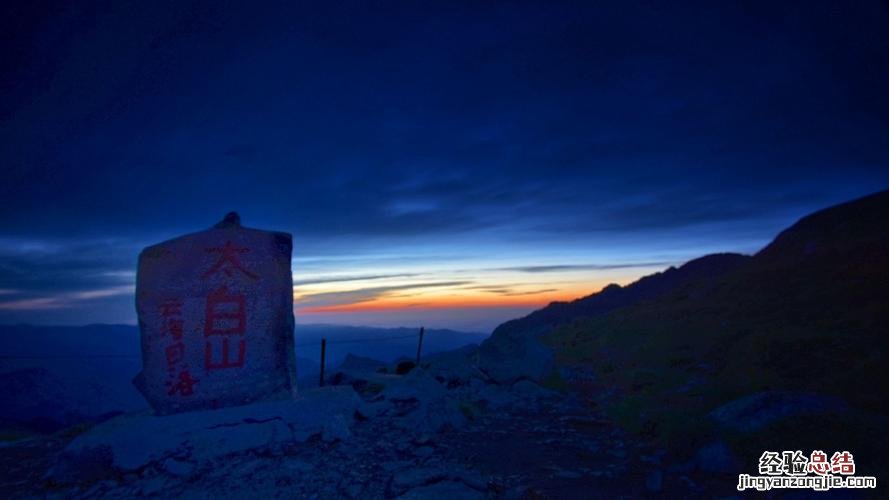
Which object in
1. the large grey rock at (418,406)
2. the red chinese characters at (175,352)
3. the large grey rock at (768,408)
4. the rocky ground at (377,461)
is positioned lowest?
the rocky ground at (377,461)

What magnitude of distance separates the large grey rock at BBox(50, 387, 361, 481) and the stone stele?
1.39ft

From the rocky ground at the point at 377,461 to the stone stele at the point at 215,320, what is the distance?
620 mm

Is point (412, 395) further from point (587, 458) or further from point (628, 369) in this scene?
point (628, 369)

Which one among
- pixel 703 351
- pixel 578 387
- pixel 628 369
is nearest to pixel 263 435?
pixel 578 387

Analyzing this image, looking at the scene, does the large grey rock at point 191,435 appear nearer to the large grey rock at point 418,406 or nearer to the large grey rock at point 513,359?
the large grey rock at point 418,406

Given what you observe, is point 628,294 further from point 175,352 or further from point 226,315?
point 175,352

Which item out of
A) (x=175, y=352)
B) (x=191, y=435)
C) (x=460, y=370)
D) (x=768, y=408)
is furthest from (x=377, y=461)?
(x=460, y=370)

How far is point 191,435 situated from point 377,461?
9.37 feet

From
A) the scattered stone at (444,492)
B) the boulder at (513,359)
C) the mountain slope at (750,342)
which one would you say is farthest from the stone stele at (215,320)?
the mountain slope at (750,342)

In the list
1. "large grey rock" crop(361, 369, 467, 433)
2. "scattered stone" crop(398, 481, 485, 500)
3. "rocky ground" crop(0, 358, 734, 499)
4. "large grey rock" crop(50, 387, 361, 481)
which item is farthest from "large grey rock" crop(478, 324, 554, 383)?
"scattered stone" crop(398, 481, 485, 500)

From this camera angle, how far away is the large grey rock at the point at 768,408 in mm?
5516

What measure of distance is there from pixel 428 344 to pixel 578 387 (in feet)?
542

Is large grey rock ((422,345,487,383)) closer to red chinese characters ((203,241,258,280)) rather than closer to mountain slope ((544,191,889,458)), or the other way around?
mountain slope ((544,191,889,458))

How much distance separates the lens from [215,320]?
24.8 ft
